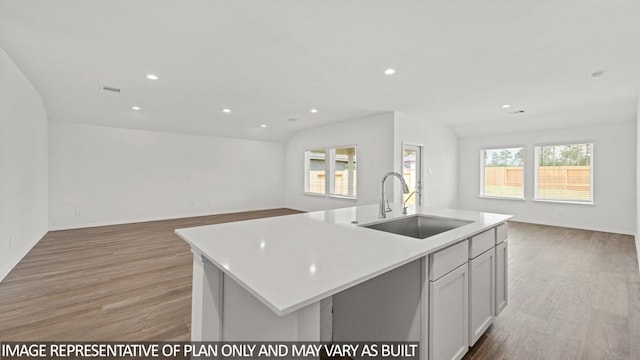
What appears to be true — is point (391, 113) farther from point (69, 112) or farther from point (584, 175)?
point (69, 112)

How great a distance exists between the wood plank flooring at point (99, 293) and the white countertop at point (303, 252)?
104 cm

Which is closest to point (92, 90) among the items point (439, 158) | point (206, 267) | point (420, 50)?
point (206, 267)

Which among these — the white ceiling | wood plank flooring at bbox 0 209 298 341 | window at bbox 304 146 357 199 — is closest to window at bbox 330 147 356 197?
window at bbox 304 146 357 199

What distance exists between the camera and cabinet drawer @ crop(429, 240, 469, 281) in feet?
4.39

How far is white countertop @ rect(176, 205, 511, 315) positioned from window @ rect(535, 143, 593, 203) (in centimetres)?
563

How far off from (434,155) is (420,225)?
468 cm

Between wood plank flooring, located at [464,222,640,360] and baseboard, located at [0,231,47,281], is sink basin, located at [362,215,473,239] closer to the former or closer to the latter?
wood plank flooring, located at [464,222,640,360]

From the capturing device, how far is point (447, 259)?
1.44m

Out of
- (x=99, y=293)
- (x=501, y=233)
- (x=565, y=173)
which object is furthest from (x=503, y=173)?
(x=99, y=293)

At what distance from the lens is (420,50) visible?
278 cm

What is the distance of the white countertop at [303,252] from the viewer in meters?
0.88

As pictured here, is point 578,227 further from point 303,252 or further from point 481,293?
point 303,252

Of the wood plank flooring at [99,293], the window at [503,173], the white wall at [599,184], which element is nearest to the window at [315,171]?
the wood plank flooring at [99,293]

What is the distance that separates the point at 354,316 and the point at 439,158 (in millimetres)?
5906
